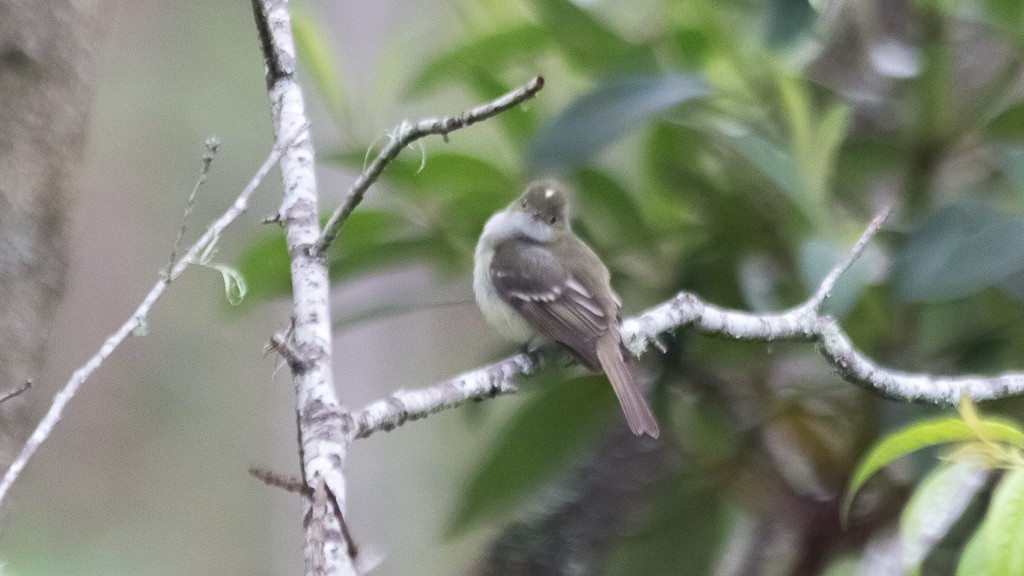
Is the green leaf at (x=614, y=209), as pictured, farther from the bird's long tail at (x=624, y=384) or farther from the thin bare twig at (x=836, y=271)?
the thin bare twig at (x=836, y=271)

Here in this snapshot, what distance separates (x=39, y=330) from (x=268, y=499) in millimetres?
5709

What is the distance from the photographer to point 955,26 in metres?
2.98

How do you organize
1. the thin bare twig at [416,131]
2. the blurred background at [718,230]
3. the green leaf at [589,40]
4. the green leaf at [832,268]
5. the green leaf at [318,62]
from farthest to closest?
the green leaf at [318,62]
the green leaf at [589,40]
the blurred background at [718,230]
the green leaf at [832,268]
the thin bare twig at [416,131]

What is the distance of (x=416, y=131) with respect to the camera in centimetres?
141

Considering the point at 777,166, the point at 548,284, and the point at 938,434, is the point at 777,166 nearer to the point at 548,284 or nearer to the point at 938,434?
the point at 548,284

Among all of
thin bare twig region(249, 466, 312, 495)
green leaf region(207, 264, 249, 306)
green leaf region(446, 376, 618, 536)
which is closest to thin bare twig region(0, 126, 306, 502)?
green leaf region(207, 264, 249, 306)

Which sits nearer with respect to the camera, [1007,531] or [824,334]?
[1007,531]

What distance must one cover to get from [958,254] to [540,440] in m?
1.07

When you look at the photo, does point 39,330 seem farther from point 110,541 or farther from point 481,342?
point 481,342

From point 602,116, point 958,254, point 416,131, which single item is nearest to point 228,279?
point 416,131

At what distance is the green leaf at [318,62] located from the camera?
2.65 metres

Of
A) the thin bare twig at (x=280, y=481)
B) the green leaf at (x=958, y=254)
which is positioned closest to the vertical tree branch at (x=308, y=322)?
the thin bare twig at (x=280, y=481)

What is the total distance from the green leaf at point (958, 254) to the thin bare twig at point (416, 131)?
120 centimetres

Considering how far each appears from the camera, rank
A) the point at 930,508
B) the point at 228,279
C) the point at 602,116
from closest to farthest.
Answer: the point at 930,508
the point at 228,279
the point at 602,116
